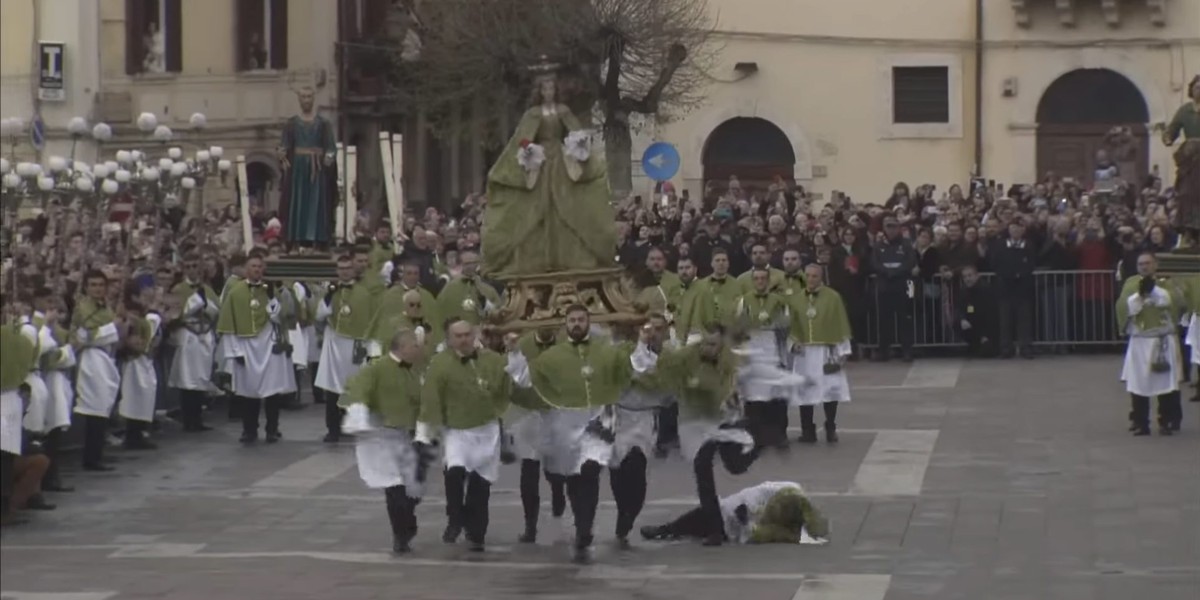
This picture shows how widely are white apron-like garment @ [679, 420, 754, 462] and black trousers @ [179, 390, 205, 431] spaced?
8.20 m

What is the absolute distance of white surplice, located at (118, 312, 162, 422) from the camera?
22250 mm

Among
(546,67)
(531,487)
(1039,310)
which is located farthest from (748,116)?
(531,487)

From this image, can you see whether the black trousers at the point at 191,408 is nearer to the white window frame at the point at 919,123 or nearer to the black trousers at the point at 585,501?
the black trousers at the point at 585,501

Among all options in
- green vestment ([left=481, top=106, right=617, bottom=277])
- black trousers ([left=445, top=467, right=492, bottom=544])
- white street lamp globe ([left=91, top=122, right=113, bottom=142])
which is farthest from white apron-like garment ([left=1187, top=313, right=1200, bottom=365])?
white street lamp globe ([left=91, top=122, right=113, bottom=142])

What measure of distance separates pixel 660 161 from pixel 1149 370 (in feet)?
39.8

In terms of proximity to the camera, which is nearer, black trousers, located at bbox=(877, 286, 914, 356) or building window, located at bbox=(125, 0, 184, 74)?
building window, located at bbox=(125, 0, 184, 74)

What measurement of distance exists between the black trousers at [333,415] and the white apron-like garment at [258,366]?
0.41m

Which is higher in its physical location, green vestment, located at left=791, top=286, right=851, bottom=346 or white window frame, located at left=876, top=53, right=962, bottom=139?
white window frame, located at left=876, top=53, right=962, bottom=139

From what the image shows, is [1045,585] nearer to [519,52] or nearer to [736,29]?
[519,52]

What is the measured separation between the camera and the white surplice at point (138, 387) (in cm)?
2225

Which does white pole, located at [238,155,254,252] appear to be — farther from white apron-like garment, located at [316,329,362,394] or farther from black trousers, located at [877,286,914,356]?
black trousers, located at [877,286,914,356]

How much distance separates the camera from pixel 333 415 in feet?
77.0

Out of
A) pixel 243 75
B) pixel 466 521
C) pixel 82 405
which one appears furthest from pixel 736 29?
pixel 466 521

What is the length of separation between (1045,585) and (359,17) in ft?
88.5
